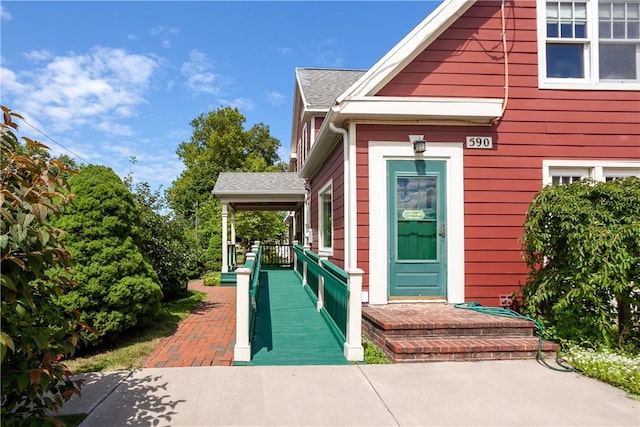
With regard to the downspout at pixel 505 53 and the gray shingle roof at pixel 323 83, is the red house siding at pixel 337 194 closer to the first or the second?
the downspout at pixel 505 53

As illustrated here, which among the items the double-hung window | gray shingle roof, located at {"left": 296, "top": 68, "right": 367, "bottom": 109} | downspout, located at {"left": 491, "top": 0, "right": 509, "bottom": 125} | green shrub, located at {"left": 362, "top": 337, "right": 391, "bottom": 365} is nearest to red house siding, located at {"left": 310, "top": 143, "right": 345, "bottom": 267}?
the double-hung window

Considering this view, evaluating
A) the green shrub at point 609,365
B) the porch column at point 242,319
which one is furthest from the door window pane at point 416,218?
the porch column at point 242,319

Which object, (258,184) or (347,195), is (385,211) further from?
(258,184)

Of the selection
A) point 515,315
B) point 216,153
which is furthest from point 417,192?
point 216,153

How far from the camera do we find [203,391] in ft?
10.6

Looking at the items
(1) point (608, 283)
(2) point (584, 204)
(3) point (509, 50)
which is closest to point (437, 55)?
(3) point (509, 50)

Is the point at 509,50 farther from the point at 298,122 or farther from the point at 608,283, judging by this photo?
the point at 298,122

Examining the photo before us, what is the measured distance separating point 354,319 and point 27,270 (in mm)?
2957

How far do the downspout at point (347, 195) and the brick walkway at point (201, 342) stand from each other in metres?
1.99

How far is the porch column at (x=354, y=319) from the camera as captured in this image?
4.02 m

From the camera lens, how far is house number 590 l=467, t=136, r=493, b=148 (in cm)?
562

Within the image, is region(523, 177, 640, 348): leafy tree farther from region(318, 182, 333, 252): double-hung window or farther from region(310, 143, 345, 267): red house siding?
region(318, 182, 333, 252): double-hung window

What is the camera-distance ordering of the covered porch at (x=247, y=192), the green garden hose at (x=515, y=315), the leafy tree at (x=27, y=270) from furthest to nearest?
1. the covered porch at (x=247, y=192)
2. the green garden hose at (x=515, y=315)
3. the leafy tree at (x=27, y=270)

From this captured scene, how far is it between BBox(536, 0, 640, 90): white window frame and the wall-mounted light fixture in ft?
7.00
